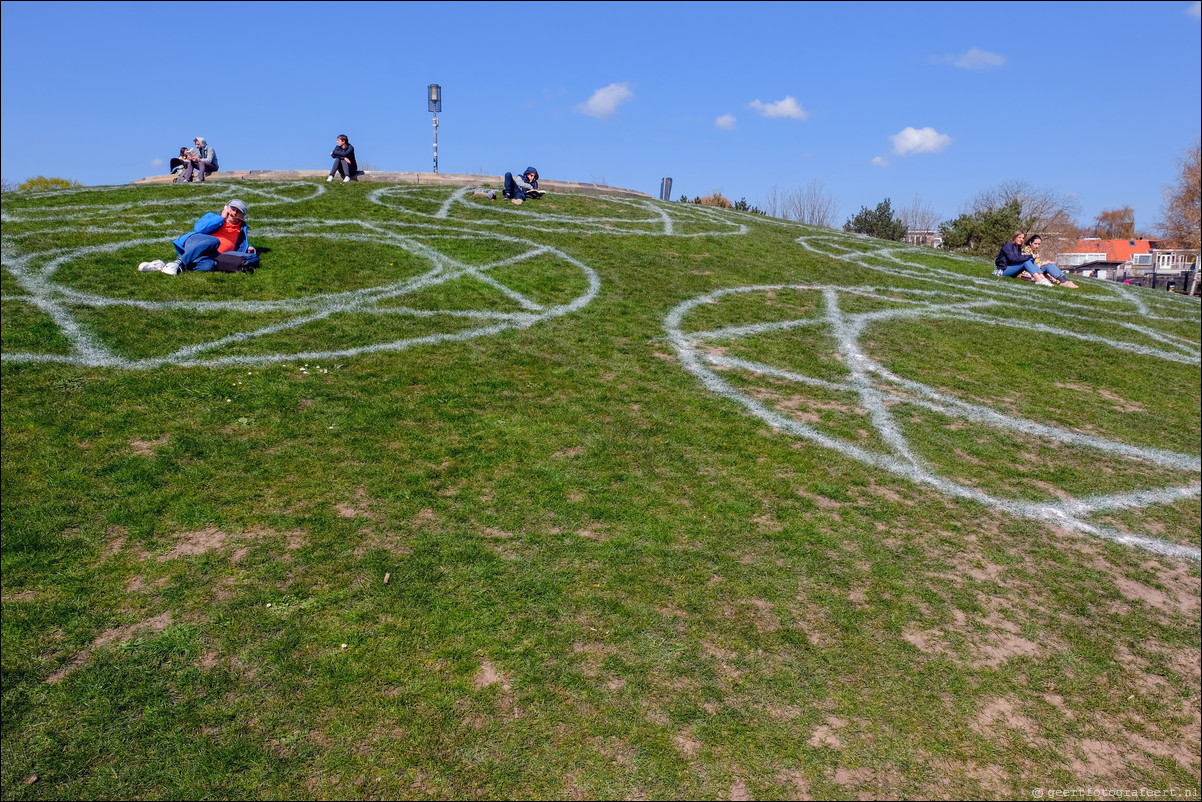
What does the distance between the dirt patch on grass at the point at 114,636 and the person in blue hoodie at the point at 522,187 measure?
54.2ft

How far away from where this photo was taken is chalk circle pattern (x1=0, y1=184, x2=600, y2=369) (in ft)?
29.3

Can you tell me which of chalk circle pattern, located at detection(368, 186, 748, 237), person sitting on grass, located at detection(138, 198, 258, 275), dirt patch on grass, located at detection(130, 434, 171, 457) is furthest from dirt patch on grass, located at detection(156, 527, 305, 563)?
chalk circle pattern, located at detection(368, 186, 748, 237)

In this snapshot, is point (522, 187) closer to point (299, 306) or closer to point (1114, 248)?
point (299, 306)

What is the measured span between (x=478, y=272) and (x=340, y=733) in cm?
973

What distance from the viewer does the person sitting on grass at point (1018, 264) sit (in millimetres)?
18375

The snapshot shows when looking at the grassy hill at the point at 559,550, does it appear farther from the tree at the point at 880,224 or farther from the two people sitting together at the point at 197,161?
the tree at the point at 880,224

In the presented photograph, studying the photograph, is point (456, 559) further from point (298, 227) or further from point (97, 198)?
point (97, 198)

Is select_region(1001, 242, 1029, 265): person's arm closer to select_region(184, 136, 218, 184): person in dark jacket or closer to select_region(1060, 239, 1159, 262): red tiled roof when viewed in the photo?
select_region(184, 136, 218, 184): person in dark jacket

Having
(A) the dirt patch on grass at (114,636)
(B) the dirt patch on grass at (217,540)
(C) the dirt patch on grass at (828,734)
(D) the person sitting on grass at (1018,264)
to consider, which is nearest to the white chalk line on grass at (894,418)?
(C) the dirt patch on grass at (828,734)

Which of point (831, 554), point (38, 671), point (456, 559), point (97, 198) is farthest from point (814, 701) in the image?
point (97, 198)

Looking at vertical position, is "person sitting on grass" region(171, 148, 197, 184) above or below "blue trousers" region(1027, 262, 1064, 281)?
above

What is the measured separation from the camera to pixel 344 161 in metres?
21.2

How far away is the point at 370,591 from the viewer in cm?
518

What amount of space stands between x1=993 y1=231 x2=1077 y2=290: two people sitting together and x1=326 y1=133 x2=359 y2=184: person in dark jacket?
18594 mm
